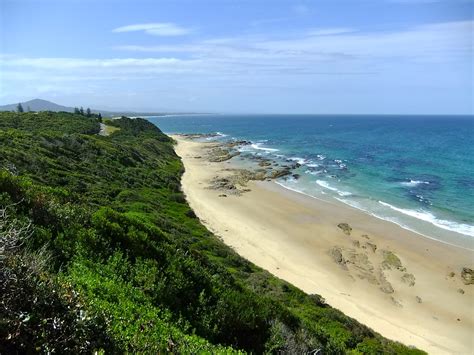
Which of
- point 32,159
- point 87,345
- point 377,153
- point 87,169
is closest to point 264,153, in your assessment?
point 377,153

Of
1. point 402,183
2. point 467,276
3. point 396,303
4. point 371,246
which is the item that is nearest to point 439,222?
point 371,246

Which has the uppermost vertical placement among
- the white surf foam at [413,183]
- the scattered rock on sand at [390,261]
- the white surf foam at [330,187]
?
the scattered rock on sand at [390,261]

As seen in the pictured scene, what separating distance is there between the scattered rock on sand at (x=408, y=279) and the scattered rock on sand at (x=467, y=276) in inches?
128

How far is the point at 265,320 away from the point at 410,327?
47.0 ft

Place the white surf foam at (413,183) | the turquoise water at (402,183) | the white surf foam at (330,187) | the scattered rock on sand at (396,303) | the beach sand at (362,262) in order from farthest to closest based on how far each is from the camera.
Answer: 1. the white surf foam at (413,183)
2. the white surf foam at (330,187)
3. the turquoise water at (402,183)
4. the scattered rock on sand at (396,303)
5. the beach sand at (362,262)

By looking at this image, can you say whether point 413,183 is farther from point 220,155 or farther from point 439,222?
point 220,155

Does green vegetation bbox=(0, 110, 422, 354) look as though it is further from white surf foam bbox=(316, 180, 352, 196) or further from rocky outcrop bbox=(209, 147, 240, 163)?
rocky outcrop bbox=(209, 147, 240, 163)

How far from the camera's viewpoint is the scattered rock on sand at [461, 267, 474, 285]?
25.9m

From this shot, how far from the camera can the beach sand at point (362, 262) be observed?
21.3m

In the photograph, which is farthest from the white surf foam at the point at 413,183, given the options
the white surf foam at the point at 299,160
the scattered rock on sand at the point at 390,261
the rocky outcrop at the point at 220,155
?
the rocky outcrop at the point at 220,155

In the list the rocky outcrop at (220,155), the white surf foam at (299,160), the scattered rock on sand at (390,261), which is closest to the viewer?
the scattered rock on sand at (390,261)

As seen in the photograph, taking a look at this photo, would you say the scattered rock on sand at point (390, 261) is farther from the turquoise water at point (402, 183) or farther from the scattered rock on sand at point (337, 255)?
the turquoise water at point (402, 183)

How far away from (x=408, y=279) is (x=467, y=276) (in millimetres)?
4065

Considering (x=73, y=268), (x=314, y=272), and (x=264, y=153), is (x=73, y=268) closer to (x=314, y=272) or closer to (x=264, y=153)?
(x=314, y=272)
